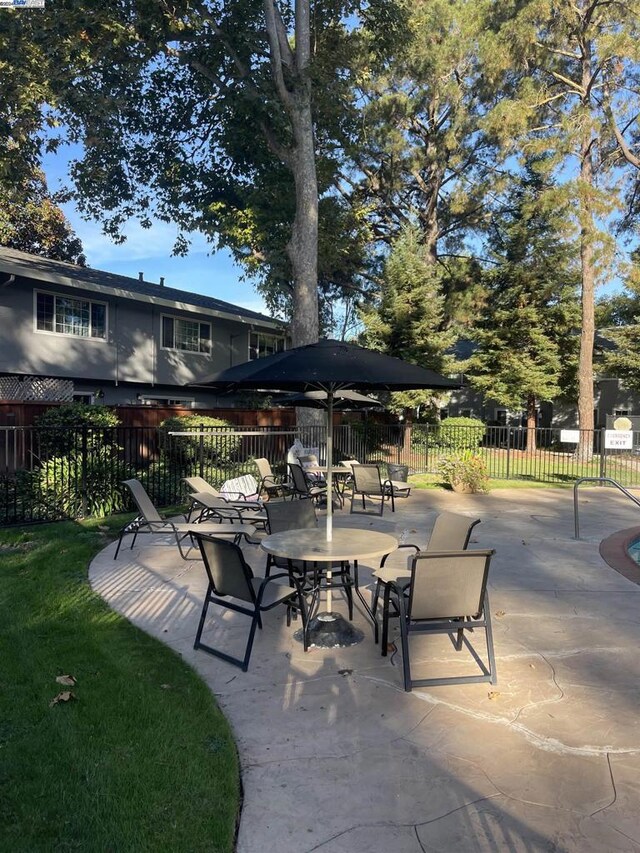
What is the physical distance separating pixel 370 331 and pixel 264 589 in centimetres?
1623

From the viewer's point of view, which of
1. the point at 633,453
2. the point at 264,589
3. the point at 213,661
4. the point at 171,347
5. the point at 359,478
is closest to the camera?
the point at 213,661

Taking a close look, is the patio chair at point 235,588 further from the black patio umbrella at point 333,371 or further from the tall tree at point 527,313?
the tall tree at point 527,313

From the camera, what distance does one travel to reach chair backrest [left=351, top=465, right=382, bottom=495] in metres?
10.0

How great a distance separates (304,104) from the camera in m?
15.2

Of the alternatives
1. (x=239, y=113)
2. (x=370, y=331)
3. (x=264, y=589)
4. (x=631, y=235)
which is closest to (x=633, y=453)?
(x=370, y=331)

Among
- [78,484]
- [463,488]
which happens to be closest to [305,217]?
[463,488]

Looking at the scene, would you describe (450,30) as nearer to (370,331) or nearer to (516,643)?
(370,331)

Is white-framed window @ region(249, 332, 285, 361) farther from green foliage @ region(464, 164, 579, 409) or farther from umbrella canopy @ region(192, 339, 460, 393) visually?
umbrella canopy @ region(192, 339, 460, 393)

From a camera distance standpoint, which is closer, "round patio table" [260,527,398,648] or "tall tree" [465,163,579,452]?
"round patio table" [260,527,398,648]

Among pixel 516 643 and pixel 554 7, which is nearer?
pixel 516 643

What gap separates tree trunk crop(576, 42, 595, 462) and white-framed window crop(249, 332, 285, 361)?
1256cm

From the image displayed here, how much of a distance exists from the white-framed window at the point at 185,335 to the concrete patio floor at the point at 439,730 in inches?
648

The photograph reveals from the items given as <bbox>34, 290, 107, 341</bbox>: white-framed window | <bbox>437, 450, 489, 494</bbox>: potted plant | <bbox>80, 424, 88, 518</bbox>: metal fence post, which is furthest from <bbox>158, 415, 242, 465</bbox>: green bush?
<bbox>34, 290, 107, 341</bbox>: white-framed window

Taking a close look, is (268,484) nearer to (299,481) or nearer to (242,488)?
(242,488)
